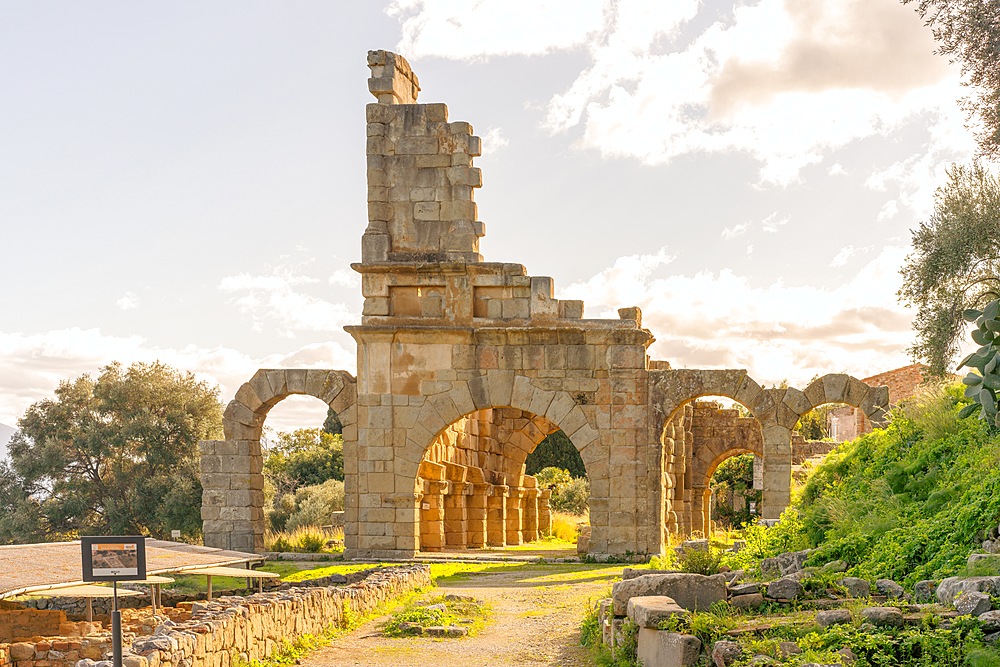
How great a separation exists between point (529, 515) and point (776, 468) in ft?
34.2

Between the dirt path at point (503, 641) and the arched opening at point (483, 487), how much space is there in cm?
646

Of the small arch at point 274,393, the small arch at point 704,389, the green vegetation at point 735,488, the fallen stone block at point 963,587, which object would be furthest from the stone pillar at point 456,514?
the fallen stone block at point 963,587

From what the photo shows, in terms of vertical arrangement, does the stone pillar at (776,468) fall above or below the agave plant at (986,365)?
below

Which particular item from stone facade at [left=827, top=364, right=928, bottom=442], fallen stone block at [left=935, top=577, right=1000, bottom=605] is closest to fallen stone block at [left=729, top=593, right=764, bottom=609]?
fallen stone block at [left=935, top=577, right=1000, bottom=605]

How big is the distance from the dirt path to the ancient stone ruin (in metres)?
4.55

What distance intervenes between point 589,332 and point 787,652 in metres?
13.8

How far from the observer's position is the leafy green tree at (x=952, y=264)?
20.3m

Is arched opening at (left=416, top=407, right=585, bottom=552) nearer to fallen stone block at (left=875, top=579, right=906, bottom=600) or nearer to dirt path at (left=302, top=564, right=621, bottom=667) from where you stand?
dirt path at (left=302, top=564, right=621, bottom=667)

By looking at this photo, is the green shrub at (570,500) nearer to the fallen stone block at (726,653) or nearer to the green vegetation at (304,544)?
the green vegetation at (304,544)

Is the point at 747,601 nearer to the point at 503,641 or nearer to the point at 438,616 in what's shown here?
the point at 503,641

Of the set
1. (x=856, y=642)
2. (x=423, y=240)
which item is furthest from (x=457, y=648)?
(x=423, y=240)

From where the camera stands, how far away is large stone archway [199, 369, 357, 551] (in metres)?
21.4

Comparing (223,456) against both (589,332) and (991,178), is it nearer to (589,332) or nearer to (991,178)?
(589,332)

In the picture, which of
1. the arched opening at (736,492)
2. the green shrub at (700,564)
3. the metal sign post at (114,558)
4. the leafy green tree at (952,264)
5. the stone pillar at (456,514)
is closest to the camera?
the metal sign post at (114,558)
